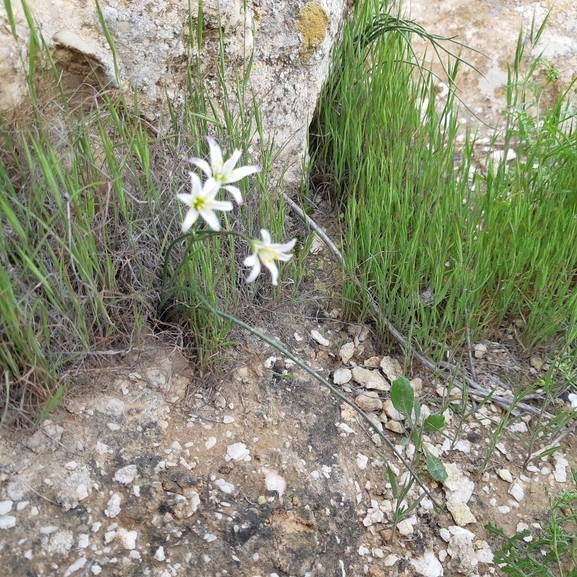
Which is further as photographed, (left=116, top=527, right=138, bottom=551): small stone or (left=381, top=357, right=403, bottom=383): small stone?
(left=381, top=357, right=403, bottom=383): small stone

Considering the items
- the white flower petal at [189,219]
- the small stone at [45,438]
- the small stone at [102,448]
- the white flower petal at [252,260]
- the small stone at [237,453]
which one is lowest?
the small stone at [237,453]

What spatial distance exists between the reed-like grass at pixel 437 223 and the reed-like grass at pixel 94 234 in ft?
1.17

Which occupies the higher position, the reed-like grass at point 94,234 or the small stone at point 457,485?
the reed-like grass at point 94,234

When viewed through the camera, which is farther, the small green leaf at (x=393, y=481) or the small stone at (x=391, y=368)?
the small stone at (x=391, y=368)

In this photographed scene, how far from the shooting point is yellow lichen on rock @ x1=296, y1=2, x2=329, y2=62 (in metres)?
1.88

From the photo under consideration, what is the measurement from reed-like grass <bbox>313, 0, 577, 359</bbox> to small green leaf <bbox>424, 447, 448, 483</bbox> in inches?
13.8

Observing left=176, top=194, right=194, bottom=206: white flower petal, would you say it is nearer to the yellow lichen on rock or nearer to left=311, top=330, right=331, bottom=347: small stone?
left=311, top=330, right=331, bottom=347: small stone

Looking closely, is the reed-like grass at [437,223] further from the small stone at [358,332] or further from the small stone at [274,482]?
the small stone at [274,482]

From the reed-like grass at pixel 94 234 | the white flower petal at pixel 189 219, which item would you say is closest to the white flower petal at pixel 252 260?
the white flower petal at pixel 189 219

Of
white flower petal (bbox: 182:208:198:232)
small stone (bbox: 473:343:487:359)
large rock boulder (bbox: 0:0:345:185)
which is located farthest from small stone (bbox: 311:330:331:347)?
white flower petal (bbox: 182:208:198:232)

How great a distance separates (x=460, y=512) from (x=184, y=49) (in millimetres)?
1465

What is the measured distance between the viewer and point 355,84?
2.09 meters

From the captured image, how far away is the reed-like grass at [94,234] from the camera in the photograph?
1.24m

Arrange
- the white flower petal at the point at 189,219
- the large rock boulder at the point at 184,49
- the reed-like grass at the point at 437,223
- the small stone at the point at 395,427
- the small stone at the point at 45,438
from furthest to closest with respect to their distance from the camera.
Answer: the reed-like grass at the point at 437,223 → the small stone at the point at 395,427 → the large rock boulder at the point at 184,49 → the small stone at the point at 45,438 → the white flower petal at the point at 189,219
